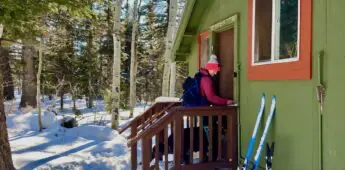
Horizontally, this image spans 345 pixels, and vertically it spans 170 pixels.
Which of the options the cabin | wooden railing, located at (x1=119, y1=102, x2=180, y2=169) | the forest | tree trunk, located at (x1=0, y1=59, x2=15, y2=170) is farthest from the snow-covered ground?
the cabin

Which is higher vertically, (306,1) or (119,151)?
(306,1)

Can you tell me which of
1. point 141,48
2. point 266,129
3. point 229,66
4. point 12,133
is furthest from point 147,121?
point 141,48

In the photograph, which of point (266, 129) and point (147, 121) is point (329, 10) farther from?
point (147, 121)

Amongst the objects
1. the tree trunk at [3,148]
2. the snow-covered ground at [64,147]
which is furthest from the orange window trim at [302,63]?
the tree trunk at [3,148]

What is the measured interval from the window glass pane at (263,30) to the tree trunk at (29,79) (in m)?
14.0

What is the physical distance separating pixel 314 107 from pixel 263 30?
145 cm

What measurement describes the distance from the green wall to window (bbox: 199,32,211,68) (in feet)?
8.04

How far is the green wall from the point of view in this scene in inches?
119

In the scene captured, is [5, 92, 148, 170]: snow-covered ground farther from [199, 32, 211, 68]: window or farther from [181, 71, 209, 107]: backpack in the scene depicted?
[181, 71, 209, 107]: backpack

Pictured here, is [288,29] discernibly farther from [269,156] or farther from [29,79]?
[29,79]

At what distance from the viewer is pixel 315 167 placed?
3387 millimetres

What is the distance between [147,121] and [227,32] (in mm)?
2223

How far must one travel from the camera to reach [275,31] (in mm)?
4094

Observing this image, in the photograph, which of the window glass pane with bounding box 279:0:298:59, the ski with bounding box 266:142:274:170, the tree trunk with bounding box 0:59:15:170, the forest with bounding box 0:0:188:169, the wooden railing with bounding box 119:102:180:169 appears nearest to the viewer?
the window glass pane with bounding box 279:0:298:59
